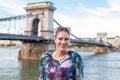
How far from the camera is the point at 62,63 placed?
280 centimetres

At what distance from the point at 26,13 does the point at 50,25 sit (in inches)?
177

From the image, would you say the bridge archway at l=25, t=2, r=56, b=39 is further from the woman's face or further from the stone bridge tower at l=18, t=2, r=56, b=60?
the woman's face

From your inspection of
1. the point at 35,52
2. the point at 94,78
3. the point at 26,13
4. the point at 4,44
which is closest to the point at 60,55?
the point at 94,78

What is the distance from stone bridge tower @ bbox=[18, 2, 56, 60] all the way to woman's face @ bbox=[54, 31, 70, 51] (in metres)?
41.3

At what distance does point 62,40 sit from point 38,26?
48905 mm

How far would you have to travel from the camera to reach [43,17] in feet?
157

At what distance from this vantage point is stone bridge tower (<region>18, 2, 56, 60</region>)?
4541cm

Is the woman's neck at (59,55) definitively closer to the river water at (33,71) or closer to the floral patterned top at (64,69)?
the floral patterned top at (64,69)

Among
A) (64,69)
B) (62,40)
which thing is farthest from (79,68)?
(62,40)

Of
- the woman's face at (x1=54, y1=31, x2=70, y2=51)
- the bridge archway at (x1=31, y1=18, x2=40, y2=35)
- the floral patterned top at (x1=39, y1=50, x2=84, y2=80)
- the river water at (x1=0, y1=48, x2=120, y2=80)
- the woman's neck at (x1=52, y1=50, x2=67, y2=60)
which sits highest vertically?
the bridge archway at (x1=31, y1=18, x2=40, y2=35)

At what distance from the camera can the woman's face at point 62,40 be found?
9.22 feet

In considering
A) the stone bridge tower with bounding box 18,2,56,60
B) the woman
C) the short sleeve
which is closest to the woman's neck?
the woman

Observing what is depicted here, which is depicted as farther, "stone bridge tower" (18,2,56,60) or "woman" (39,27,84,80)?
"stone bridge tower" (18,2,56,60)

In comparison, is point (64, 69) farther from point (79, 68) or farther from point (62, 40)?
point (62, 40)
